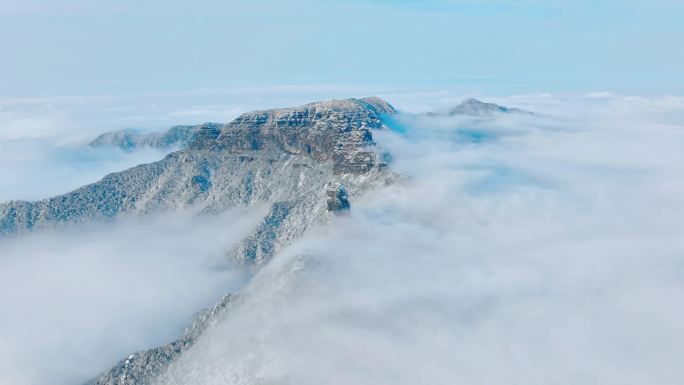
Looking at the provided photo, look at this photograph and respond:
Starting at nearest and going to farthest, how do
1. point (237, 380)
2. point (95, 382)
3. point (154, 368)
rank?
point (237, 380), point (154, 368), point (95, 382)

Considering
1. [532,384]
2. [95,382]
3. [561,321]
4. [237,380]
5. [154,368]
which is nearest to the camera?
[237,380]

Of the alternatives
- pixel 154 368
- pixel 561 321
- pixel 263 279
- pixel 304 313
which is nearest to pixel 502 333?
pixel 561 321

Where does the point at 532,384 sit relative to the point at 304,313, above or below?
below

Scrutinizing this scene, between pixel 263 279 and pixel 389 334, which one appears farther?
pixel 263 279

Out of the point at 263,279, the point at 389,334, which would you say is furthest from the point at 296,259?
the point at 389,334

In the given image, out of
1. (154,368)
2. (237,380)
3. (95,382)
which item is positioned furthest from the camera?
(95,382)

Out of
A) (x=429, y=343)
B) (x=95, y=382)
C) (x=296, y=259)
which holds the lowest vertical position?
(x=95, y=382)

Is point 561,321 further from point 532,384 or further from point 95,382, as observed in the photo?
point 95,382

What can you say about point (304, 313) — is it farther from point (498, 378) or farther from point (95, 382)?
point (95, 382)

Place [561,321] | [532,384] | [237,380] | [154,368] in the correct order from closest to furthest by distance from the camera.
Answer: [237,380]
[532,384]
[154,368]
[561,321]
